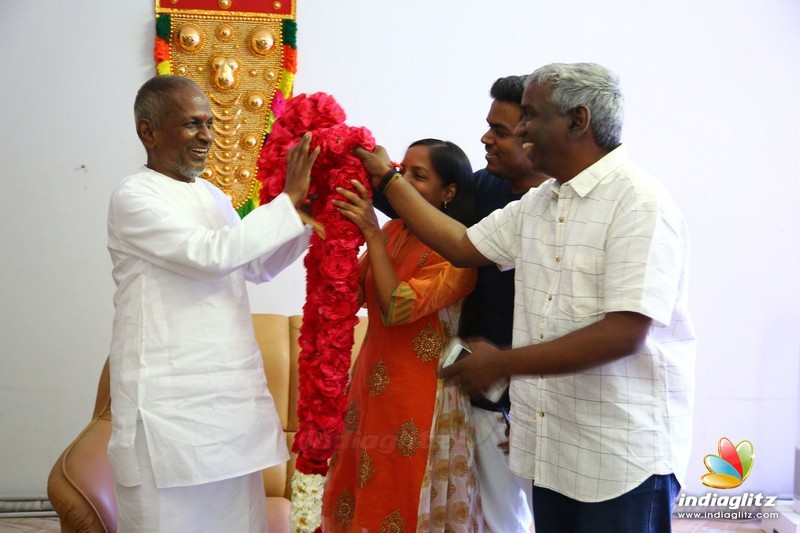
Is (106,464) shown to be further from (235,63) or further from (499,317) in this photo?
(235,63)

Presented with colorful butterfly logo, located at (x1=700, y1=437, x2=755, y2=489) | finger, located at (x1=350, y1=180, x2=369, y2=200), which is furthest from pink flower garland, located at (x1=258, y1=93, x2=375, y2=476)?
colorful butterfly logo, located at (x1=700, y1=437, x2=755, y2=489)

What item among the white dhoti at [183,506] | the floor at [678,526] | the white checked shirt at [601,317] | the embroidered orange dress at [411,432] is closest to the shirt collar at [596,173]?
the white checked shirt at [601,317]

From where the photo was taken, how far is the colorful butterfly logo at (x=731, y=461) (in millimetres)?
4359

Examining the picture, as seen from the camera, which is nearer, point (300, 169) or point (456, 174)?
point (300, 169)

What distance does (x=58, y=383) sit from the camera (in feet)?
12.8

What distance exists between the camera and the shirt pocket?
5.89 ft

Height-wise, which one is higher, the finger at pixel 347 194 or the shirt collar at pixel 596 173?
the shirt collar at pixel 596 173

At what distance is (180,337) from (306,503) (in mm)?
608

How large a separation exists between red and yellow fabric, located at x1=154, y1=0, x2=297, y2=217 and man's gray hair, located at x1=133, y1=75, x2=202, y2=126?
5.12 ft

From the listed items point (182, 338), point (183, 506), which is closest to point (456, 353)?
point (182, 338)

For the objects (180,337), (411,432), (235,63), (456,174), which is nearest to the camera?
(180,337)

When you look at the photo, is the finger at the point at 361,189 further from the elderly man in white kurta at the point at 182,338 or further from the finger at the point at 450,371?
the finger at the point at 450,371

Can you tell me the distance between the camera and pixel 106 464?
2.79m

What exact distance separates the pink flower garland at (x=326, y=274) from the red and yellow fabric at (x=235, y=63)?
1.59m
